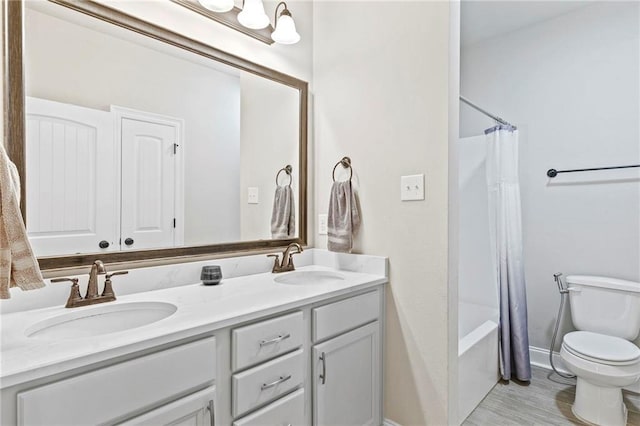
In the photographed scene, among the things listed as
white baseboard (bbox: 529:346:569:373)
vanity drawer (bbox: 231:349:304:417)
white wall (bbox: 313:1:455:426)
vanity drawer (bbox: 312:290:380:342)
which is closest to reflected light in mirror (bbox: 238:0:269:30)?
white wall (bbox: 313:1:455:426)

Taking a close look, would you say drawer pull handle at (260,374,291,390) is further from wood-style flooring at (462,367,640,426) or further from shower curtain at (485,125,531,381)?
shower curtain at (485,125,531,381)

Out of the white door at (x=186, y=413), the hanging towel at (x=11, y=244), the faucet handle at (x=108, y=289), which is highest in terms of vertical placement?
the hanging towel at (x=11, y=244)

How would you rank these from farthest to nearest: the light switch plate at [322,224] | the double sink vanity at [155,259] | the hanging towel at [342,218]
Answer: the light switch plate at [322,224] → the hanging towel at [342,218] → the double sink vanity at [155,259]

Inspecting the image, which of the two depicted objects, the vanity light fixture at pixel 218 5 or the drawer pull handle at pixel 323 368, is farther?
the vanity light fixture at pixel 218 5

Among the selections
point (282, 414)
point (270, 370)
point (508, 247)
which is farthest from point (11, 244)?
point (508, 247)

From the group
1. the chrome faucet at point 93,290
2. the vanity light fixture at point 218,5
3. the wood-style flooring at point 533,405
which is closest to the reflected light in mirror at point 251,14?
the vanity light fixture at point 218,5

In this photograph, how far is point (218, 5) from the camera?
62.1 inches

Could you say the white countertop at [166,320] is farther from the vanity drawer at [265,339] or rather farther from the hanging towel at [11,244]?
the hanging towel at [11,244]

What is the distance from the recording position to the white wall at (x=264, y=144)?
186 cm

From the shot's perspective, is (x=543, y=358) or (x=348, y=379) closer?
(x=348, y=379)

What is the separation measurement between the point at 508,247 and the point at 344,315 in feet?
→ 4.58

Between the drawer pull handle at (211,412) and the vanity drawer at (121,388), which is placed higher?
the vanity drawer at (121,388)

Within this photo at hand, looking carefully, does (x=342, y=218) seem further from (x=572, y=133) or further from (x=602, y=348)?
(x=572, y=133)

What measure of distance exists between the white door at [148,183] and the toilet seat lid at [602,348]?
215 cm
